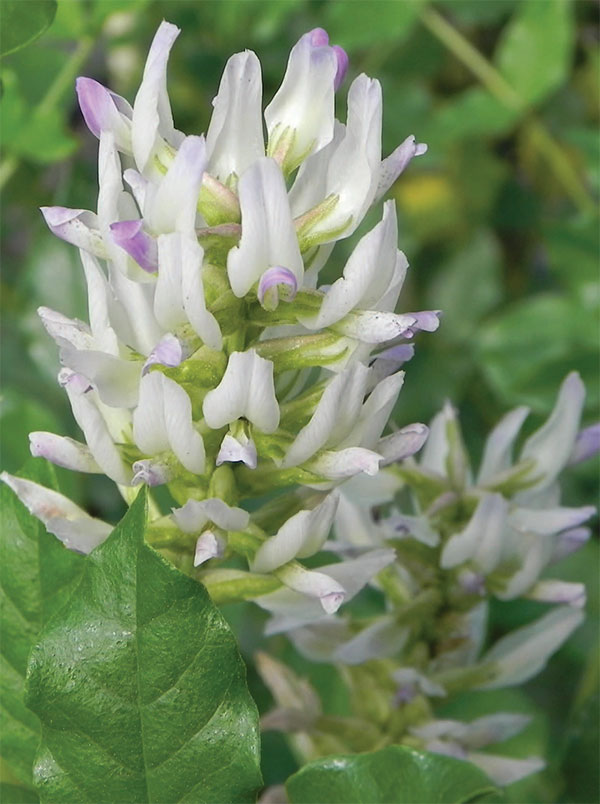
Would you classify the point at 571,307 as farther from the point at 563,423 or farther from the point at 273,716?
the point at 273,716

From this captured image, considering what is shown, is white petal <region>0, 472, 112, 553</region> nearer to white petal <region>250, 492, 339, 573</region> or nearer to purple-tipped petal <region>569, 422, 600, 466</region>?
white petal <region>250, 492, 339, 573</region>

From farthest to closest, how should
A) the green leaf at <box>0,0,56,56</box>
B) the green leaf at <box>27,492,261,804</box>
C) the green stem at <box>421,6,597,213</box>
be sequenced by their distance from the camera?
the green stem at <box>421,6,597,213</box>, the green leaf at <box>0,0,56,56</box>, the green leaf at <box>27,492,261,804</box>

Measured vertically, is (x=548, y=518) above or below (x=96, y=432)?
below

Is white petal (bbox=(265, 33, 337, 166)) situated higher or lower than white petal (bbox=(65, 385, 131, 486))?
higher

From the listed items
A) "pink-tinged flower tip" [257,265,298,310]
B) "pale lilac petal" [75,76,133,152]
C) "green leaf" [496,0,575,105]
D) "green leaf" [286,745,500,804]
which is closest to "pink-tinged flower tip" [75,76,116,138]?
"pale lilac petal" [75,76,133,152]

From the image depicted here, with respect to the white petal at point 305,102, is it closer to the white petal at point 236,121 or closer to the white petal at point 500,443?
the white petal at point 236,121

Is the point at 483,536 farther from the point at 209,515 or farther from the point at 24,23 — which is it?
the point at 24,23

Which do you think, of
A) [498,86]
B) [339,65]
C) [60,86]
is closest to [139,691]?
[339,65]
